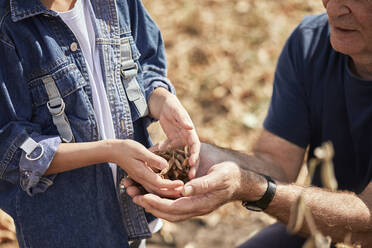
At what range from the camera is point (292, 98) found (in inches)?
94.7

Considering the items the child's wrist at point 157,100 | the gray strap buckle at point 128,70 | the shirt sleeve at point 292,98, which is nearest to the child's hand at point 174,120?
the child's wrist at point 157,100

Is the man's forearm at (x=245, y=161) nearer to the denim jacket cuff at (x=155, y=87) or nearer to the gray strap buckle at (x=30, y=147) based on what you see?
the denim jacket cuff at (x=155, y=87)

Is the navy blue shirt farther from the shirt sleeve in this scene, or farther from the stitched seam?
the stitched seam

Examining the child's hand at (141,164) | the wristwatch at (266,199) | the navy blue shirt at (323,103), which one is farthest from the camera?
the navy blue shirt at (323,103)

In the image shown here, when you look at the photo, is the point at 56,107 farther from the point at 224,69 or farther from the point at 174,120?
the point at 224,69

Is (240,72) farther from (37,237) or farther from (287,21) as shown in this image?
(37,237)

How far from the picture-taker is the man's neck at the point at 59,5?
5.42 ft

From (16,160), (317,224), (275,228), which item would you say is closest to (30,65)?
(16,160)

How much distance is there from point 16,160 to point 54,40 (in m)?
0.43

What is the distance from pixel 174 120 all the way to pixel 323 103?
825 millimetres

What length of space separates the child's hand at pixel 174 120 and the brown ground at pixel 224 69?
129cm

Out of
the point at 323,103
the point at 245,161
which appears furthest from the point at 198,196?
the point at 323,103

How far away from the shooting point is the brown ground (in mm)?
3197

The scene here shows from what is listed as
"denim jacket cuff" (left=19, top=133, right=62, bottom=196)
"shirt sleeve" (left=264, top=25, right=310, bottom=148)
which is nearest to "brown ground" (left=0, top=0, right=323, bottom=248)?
"shirt sleeve" (left=264, top=25, right=310, bottom=148)
